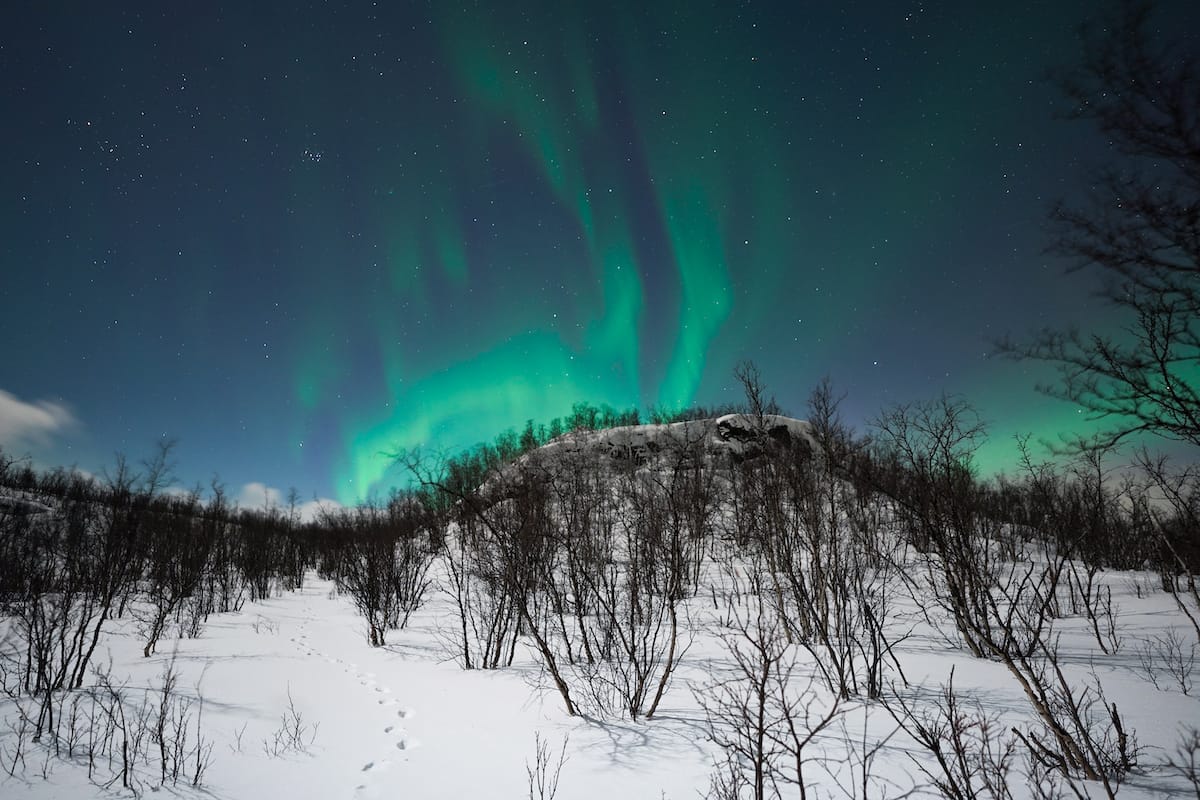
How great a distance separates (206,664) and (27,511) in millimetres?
46670

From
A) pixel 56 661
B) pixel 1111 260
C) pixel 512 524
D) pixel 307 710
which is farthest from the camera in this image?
pixel 512 524

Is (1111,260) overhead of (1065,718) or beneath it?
overhead

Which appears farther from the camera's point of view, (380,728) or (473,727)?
(380,728)

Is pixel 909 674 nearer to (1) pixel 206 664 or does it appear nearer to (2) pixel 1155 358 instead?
(2) pixel 1155 358

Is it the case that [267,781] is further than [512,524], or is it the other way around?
[512,524]

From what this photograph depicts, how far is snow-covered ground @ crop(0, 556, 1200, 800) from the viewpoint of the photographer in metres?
4.58

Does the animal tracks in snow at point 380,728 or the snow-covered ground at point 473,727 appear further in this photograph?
the animal tracks in snow at point 380,728

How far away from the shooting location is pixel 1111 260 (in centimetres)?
750

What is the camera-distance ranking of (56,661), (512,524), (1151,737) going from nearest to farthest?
(1151,737)
(56,661)
(512,524)

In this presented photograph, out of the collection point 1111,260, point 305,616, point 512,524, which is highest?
point 1111,260

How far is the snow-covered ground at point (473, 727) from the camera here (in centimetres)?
458

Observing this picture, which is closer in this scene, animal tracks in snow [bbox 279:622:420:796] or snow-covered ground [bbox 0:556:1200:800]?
snow-covered ground [bbox 0:556:1200:800]

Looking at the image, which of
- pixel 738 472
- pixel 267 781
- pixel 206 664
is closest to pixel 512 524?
pixel 267 781

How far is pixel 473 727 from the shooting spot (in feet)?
20.3
